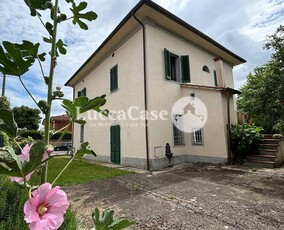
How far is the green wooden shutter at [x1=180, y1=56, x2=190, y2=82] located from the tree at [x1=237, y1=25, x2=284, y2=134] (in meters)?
3.33

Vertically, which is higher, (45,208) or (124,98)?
(124,98)

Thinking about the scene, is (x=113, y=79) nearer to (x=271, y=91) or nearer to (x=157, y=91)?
(x=157, y=91)

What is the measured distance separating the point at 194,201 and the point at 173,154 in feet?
15.0

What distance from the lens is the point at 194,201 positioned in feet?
13.5

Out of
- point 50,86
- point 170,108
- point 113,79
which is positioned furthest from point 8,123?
point 113,79

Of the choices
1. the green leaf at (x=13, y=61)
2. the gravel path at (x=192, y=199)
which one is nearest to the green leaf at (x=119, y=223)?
the green leaf at (x=13, y=61)

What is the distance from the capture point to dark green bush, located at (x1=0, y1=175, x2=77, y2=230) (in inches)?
66.7

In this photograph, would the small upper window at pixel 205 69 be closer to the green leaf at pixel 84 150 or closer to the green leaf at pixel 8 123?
the green leaf at pixel 84 150

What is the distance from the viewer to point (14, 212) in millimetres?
2057

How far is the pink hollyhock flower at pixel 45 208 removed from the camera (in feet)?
1.87

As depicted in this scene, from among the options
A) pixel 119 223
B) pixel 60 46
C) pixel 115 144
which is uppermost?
pixel 60 46

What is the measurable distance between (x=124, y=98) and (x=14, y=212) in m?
8.01

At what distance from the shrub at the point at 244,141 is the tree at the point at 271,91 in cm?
118

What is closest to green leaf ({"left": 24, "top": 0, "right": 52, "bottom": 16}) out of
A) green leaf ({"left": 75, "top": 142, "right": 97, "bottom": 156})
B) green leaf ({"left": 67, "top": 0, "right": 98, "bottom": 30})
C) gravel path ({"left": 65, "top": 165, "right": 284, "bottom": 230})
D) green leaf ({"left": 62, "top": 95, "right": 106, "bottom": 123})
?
green leaf ({"left": 67, "top": 0, "right": 98, "bottom": 30})
